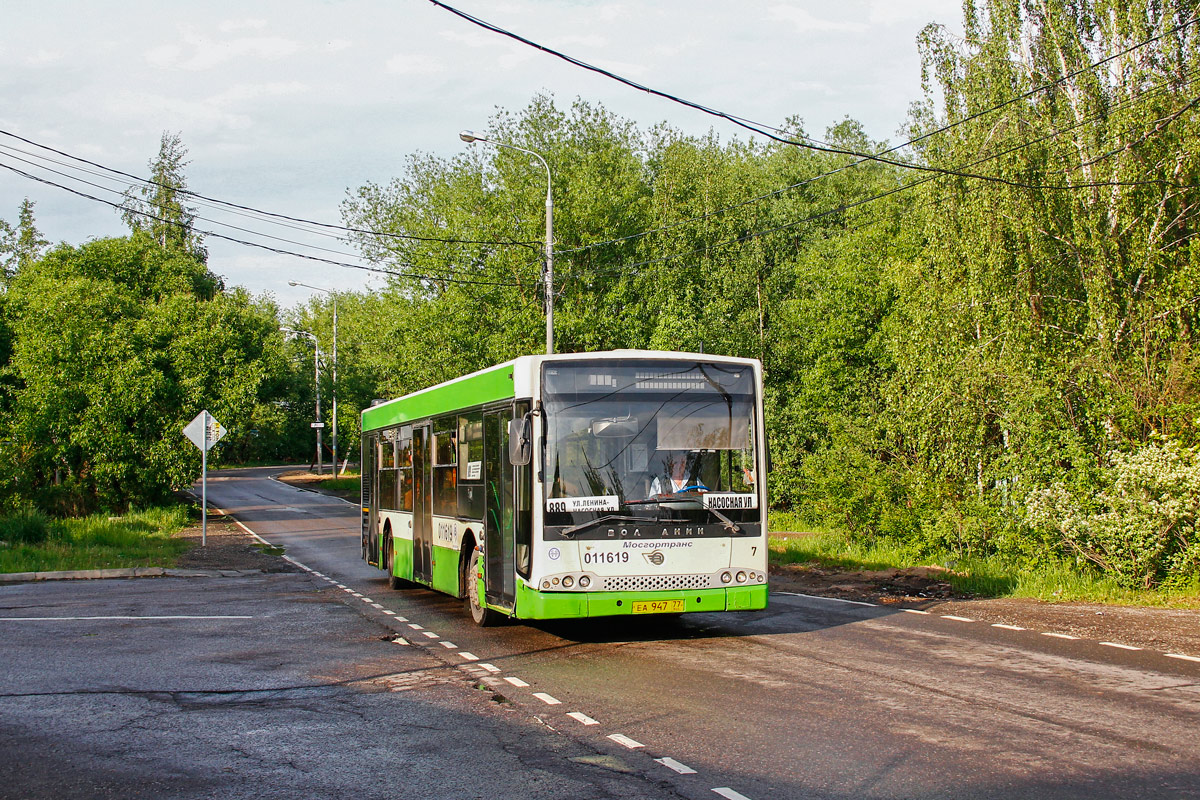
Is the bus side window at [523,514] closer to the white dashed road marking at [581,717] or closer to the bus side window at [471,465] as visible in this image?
the bus side window at [471,465]

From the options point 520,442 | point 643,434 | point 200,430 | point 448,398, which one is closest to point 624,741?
point 520,442

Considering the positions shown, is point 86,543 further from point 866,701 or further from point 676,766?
point 676,766

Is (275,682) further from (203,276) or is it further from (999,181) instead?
(203,276)

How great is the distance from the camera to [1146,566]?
1570 centimetres

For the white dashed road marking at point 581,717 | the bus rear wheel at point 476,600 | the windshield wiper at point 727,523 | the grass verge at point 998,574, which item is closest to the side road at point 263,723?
the white dashed road marking at point 581,717

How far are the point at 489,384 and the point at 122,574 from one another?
12.5 metres

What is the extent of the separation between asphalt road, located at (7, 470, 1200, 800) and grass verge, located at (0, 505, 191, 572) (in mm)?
11487

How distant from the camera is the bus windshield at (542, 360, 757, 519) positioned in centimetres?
1096

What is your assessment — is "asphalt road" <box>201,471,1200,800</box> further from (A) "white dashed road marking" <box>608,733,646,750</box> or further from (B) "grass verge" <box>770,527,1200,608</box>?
(B) "grass verge" <box>770,527,1200,608</box>

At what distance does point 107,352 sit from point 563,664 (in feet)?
101

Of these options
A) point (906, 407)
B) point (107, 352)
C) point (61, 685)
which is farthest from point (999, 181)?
point (107, 352)

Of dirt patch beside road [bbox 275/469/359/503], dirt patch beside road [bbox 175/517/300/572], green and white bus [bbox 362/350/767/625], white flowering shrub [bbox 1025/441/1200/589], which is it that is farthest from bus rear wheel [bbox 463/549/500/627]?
dirt patch beside road [bbox 275/469/359/503]

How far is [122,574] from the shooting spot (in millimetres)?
21250

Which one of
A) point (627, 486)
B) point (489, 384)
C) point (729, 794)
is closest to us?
point (729, 794)
